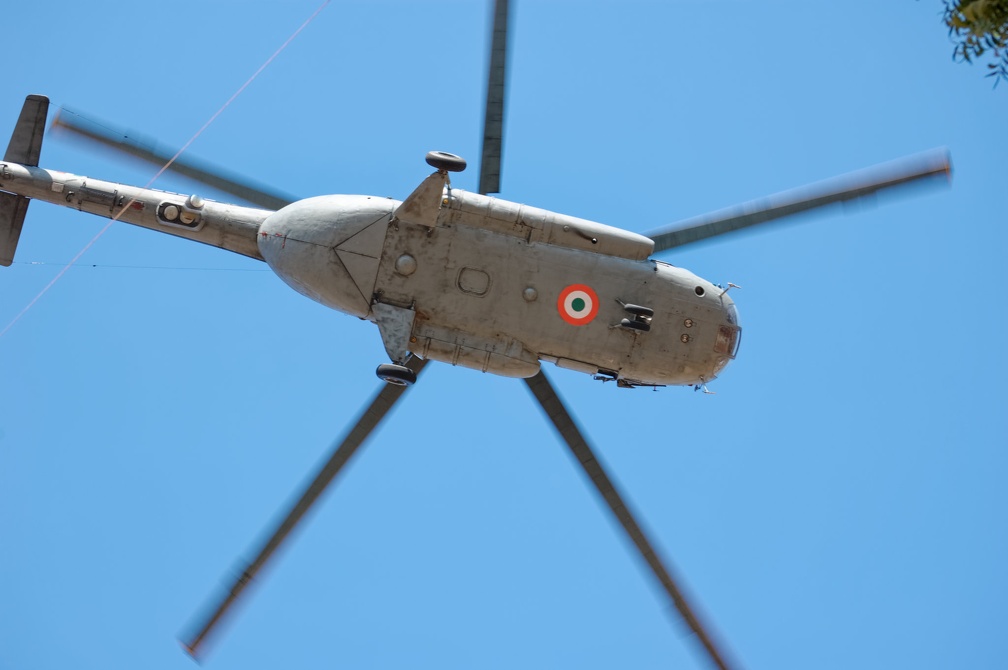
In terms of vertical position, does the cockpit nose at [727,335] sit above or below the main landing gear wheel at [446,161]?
below

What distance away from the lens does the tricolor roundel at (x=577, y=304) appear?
17047 millimetres

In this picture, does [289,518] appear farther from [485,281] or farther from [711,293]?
[711,293]

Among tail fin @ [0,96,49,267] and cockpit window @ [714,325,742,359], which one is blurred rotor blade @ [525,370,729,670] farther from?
tail fin @ [0,96,49,267]

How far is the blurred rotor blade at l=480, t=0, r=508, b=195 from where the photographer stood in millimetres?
16531

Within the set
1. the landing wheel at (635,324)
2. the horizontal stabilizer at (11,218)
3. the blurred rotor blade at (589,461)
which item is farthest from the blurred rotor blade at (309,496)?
the horizontal stabilizer at (11,218)

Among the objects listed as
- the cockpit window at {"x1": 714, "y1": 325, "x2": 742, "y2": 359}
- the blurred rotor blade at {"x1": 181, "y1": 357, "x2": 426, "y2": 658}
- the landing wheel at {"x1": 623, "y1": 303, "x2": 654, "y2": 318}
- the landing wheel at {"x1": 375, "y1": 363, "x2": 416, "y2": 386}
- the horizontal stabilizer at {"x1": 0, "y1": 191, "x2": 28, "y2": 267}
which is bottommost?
the blurred rotor blade at {"x1": 181, "y1": 357, "x2": 426, "y2": 658}

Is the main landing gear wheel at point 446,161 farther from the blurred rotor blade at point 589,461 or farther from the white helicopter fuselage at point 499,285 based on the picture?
the blurred rotor blade at point 589,461

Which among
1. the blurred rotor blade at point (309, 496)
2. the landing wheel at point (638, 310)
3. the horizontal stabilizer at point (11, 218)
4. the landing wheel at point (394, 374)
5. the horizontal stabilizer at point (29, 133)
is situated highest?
the horizontal stabilizer at point (29, 133)

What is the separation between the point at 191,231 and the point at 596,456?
297 inches

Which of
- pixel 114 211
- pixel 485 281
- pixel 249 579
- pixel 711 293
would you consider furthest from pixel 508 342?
pixel 114 211

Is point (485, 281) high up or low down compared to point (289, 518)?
up

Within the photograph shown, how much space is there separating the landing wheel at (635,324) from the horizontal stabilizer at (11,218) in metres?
10.4

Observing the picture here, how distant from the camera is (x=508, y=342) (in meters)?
17.2

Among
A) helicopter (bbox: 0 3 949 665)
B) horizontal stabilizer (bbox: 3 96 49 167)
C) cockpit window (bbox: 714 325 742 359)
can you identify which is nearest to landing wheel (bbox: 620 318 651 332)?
helicopter (bbox: 0 3 949 665)
